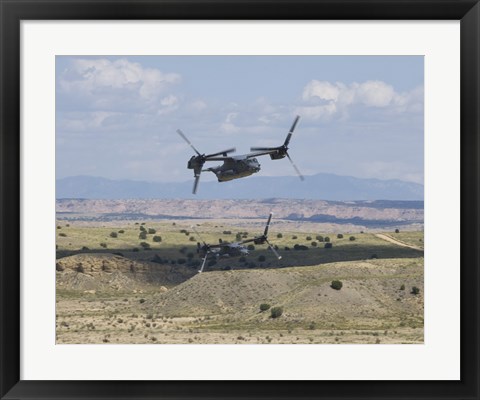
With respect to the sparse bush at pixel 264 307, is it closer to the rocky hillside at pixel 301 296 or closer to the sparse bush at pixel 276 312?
the rocky hillside at pixel 301 296

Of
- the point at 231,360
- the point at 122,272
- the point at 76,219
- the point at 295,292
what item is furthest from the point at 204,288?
the point at 76,219

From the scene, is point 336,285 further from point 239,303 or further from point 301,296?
point 239,303

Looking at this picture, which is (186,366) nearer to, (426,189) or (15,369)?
(15,369)

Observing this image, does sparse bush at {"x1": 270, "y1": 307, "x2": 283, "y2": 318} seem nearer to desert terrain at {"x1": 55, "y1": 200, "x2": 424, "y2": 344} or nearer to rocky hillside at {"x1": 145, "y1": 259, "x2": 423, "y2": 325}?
desert terrain at {"x1": 55, "y1": 200, "x2": 424, "y2": 344}

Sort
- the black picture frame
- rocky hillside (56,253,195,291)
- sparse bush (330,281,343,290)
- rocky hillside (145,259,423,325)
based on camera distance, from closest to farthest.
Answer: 1. the black picture frame
2. rocky hillside (145,259,423,325)
3. sparse bush (330,281,343,290)
4. rocky hillside (56,253,195,291)

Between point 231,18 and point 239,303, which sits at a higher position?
point 231,18

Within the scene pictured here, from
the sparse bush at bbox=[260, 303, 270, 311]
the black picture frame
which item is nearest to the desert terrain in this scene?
the sparse bush at bbox=[260, 303, 270, 311]

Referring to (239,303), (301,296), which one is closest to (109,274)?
(239,303)

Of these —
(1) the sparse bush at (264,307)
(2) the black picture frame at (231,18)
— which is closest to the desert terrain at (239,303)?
(1) the sparse bush at (264,307)

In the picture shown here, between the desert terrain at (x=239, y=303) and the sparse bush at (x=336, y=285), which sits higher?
the sparse bush at (x=336, y=285)
